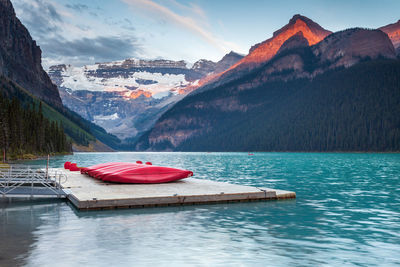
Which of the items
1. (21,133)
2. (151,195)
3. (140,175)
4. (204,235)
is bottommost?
(204,235)

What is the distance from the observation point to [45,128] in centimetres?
17725

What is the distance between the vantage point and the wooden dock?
26797mm

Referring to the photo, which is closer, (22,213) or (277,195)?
(22,213)

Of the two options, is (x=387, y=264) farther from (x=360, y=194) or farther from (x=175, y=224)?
(x=360, y=194)

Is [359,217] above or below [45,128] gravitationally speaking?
below

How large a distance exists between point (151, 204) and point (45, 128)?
531 ft

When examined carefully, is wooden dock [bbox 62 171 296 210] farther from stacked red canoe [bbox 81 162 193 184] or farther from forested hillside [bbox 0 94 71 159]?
forested hillside [bbox 0 94 71 159]

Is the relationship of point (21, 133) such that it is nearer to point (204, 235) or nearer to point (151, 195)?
point (151, 195)

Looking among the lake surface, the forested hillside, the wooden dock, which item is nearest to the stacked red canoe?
the wooden dock

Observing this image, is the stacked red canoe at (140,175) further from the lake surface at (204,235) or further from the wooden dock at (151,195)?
the lake surface at (204,235)

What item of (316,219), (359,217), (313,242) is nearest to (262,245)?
(313,242)

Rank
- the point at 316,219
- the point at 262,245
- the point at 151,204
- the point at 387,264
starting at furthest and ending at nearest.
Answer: the point at 151,204 → the point at 316,219 → the point at 262,245 → the point at 387,264

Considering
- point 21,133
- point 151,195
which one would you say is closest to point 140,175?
point 151,195

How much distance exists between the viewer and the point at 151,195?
28766 millimetres
